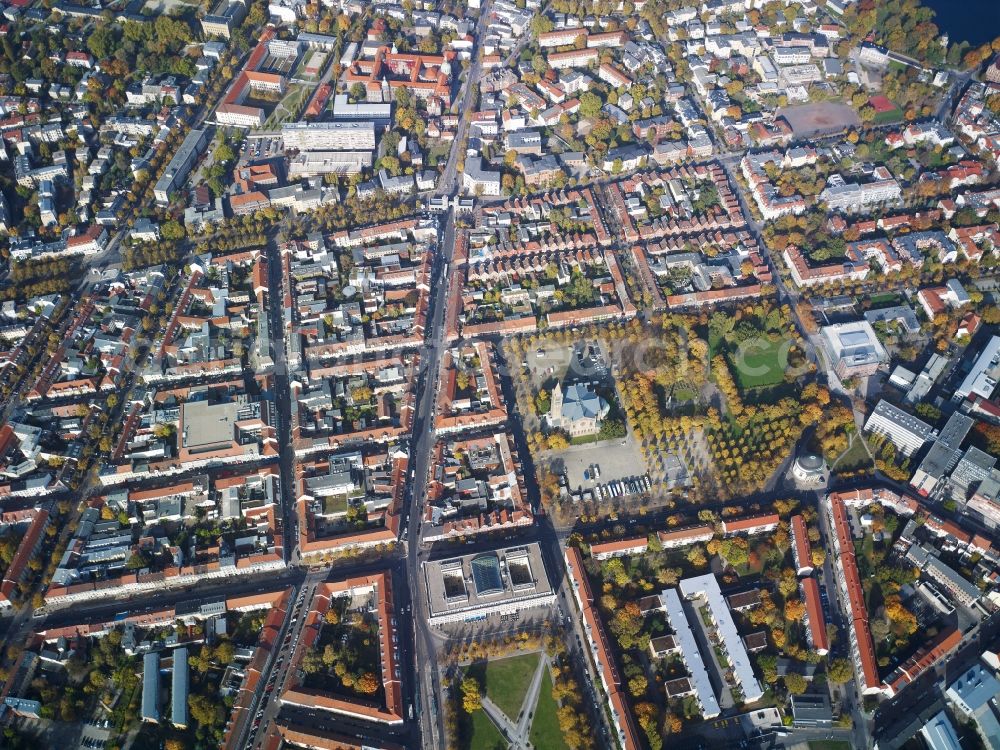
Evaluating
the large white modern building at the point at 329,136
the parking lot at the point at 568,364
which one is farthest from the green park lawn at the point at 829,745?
the large white modern building at the point at 329,136

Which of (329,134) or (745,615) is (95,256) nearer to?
(329,134)

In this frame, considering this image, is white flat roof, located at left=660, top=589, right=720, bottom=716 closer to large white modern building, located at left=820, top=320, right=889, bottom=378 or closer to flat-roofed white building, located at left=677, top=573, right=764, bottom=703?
flat-roofed white building, located at left=677, top=573, right=764, bottom=703

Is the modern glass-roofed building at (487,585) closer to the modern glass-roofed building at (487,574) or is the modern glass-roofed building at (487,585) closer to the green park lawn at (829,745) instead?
A: the modern glass-roofed building at (487,574)

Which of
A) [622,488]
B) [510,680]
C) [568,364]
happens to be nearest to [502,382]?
[568,364]

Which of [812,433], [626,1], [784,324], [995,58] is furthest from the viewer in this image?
[626,1]

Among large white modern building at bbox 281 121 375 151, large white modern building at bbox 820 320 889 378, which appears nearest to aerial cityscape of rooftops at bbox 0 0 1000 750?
large white modern building at bbox 820 320 889 378

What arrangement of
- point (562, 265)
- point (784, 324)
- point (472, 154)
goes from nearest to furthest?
point (784, 324)
point (562, 265)
point (472, 154)

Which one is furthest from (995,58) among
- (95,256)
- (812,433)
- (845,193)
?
(95,256)
